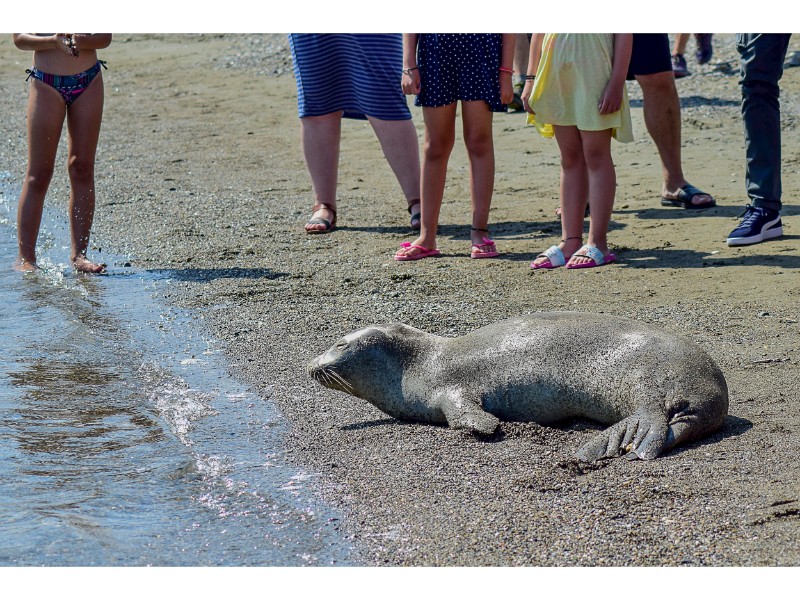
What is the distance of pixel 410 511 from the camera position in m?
3.93

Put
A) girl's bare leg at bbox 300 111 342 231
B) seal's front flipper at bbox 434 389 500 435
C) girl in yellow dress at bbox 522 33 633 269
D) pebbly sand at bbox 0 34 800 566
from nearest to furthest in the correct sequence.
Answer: pebbly sand at bbox 0 34 800 566 → seal's front flipper at bbox 434 389 500 435 → girl in yellow dress at bbox 522 33 633 269 → girl's bare leg at bbox 300 111 342 231

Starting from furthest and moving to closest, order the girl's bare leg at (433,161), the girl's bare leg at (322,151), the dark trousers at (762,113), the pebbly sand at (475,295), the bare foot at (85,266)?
the girl's bare leg at (322,151)
the bare foot at (85,266)
the girl's bare leg at (433,161)
the dark trousers at (762,113)
the pebbly sand at (475,295)

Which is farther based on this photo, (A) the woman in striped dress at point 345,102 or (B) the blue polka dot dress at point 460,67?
(A) the woman in striped dress at point 345,102

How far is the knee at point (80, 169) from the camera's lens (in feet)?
24.1

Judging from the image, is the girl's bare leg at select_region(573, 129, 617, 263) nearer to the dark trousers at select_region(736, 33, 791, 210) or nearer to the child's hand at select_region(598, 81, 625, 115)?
the child's hand at select_region(598, 81, 625, 115)

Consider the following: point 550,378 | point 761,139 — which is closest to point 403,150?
point 761,139

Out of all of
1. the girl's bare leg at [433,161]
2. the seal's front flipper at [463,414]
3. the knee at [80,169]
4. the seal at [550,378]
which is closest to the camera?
the seal at [550,378]

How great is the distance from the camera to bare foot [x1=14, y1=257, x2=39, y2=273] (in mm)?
7645

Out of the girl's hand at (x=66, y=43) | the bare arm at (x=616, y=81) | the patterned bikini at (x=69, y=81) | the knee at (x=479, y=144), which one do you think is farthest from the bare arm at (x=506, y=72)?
the girl's hand at (x=66, y=43)

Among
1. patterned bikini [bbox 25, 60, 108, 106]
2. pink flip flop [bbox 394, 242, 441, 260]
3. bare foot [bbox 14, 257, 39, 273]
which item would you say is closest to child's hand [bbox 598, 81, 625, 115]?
pink flip flop [bbox 394, 242, 441, 260]

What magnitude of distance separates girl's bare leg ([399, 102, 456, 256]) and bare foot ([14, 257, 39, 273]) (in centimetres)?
243

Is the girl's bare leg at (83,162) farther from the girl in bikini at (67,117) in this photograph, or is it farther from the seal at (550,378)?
the seal at (550,378)

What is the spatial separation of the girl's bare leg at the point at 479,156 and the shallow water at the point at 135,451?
200 cm

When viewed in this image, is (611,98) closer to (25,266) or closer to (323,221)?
(323,221)
